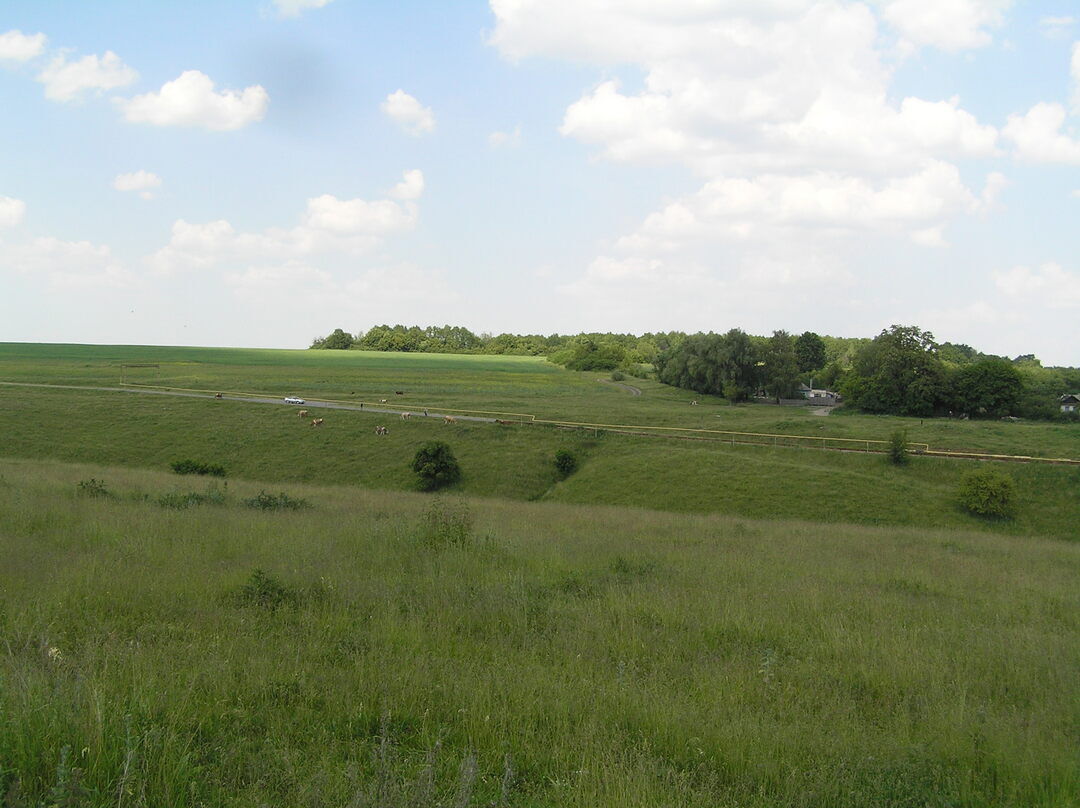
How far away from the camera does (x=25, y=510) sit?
13320mm

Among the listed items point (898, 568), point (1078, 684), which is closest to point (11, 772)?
point (1078, 684)

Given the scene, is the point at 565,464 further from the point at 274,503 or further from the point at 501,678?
the point at 501,678

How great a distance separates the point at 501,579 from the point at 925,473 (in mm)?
38760

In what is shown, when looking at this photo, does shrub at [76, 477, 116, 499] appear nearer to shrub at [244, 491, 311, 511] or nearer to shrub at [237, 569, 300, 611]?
shrub at [244, 491, 311, 511]

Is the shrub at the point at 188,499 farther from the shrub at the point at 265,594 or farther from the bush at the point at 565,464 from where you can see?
the bush at the point at 565,464

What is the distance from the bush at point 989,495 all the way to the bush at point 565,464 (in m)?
22.1

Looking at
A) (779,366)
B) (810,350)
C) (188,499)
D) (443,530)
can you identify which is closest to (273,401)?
(188,499)

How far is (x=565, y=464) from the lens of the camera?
150 ft

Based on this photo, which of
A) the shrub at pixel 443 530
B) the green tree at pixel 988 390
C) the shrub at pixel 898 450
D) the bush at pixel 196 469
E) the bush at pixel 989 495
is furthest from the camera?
the green tree at pixel 988 390

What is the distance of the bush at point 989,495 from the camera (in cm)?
3619

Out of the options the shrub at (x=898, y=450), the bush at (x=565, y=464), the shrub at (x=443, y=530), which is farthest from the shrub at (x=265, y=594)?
the shrub at (x=898, y=450)

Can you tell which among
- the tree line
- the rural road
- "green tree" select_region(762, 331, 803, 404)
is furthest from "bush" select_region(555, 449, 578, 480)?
"green tree" select_region(762, 331, 803, 404)

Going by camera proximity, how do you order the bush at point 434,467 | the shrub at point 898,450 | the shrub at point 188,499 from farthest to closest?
the bush at point 434,467 < the shrub at point 898,450 < the shrub at point 188,499

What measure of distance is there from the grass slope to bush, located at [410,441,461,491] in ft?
102
